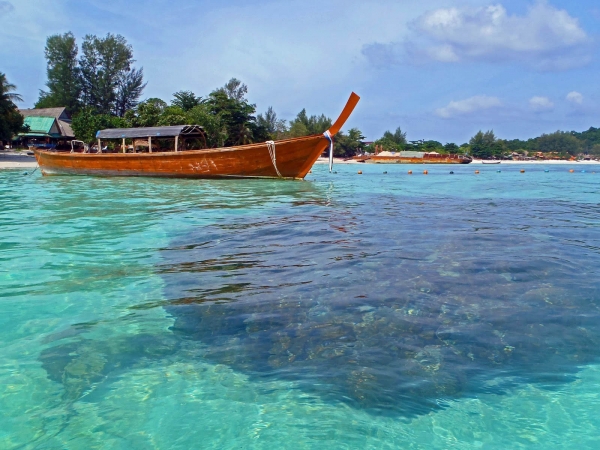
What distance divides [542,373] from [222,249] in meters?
3.91

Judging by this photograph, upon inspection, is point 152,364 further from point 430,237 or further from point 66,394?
point 430,237

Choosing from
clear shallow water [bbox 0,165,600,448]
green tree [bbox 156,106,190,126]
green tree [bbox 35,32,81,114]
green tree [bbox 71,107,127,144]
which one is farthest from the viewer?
green tree [bbox 35,32,81,114]

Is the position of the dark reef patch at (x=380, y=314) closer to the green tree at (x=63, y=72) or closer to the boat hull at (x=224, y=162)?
the boat hull at (x=224, y=162)

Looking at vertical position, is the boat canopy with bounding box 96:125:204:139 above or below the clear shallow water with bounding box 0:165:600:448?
above

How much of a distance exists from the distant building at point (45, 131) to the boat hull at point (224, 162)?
25.8 m

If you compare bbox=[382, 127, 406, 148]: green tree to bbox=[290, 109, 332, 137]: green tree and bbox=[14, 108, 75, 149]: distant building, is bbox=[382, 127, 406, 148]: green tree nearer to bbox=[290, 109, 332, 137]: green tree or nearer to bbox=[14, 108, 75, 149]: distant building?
bbox=[290, 109, 332, 137]: green tree

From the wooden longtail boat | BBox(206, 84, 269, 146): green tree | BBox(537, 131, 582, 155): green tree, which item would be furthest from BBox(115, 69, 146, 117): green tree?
BBox(537, 131, 582, 155): green tree

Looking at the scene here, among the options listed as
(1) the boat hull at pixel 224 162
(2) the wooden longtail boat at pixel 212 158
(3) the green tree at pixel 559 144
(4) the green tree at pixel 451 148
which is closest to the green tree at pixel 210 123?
(2) the wooden longtail boat at pixel 212 158

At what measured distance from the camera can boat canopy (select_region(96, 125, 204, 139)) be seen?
18.2 meters

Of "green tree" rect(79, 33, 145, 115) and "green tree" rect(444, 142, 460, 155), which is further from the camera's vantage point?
"green tree" rect(444, 142, 460, 155)

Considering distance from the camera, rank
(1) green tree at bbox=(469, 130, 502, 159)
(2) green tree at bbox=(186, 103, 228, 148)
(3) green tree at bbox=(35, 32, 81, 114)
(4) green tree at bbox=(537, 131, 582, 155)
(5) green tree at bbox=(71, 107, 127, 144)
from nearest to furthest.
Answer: (5) green tree at bbox=(71, 107, 127, 144)
(2) green tree at bbox=(186, 103, 228, 148)
(3) green tree at bbox=(35, 32, 81, 114)
(1) green tree at bbox=(469, 130, 502, 159)
(4) green tree at bbox=(537, 131, 582, 155)

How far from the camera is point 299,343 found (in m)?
3.06

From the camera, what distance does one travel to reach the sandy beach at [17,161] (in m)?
27.0

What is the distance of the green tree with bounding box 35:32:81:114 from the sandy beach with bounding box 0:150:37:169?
55.0 ft
